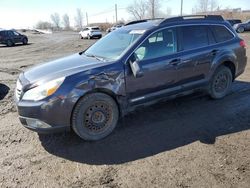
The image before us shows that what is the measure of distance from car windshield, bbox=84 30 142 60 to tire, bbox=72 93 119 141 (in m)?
0.79

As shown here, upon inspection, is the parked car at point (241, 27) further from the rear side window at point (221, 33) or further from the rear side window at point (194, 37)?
the rear side window at point (194, 37)

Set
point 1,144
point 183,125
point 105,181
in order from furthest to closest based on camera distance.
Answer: point 183,125
point 1,144
point 105,181

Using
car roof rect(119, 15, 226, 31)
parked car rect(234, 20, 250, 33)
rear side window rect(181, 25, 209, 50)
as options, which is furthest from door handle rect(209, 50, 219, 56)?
parked car rect(234, 20, 250, 33)

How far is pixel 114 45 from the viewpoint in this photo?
509cm

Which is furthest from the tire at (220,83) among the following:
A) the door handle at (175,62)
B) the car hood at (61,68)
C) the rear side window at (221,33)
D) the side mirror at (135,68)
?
the car hood at (61,68)

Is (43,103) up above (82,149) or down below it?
above

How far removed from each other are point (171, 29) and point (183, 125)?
5.80ft

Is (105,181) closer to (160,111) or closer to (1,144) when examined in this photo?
(1,144)

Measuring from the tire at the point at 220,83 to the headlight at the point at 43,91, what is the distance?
3.32 metres

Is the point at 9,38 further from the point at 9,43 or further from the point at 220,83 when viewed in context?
the point at 220,83

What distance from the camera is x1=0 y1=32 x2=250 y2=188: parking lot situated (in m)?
3.34

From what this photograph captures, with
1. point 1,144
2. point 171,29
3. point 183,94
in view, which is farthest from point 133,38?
point 1,144

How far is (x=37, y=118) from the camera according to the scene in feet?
12.8

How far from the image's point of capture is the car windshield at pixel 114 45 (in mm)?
4730
